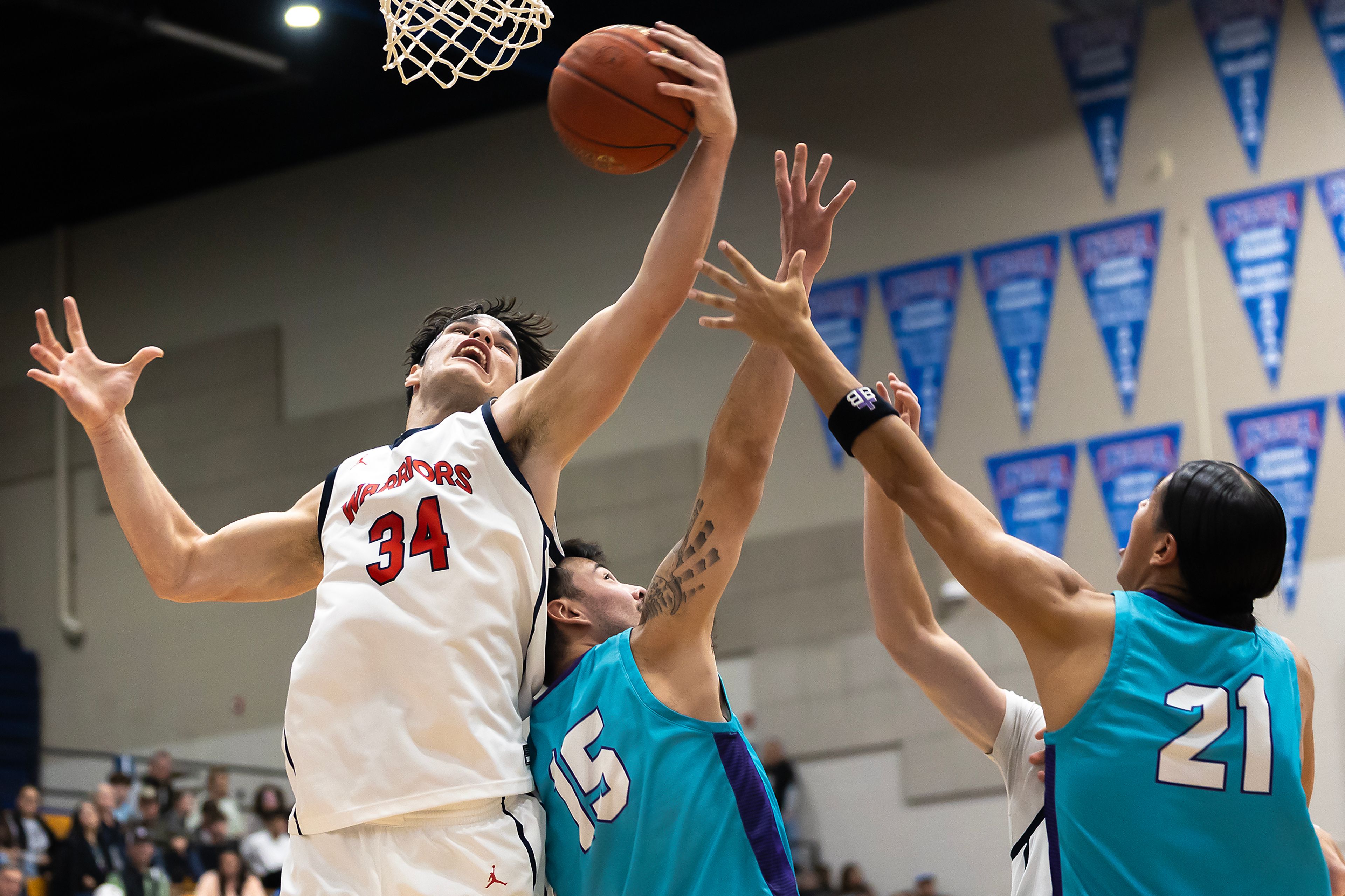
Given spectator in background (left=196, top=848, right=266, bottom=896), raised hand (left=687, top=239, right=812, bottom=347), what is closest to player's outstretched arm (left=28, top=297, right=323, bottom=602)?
raised hand (left=687, top=239, right=812, bottom=347)

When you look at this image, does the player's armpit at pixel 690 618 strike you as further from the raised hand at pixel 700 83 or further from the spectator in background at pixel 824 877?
the spectator in background at pixel 824 877

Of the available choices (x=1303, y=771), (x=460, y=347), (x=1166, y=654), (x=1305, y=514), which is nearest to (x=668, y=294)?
(x=460, y=347)

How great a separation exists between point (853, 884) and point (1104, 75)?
27.4 feet

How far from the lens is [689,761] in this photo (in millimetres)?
3271

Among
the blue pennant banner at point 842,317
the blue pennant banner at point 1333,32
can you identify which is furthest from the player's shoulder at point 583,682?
the blue pennant banner at point 1333,32

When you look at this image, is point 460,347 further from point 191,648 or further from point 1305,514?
point 191,648

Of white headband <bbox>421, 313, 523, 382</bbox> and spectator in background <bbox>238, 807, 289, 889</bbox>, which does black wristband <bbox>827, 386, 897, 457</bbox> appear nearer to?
white headband <bbox>421, 313, 523, 382</bbox>

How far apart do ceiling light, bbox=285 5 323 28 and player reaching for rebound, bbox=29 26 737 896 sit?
479 inches

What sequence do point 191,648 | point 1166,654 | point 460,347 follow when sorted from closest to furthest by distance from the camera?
point 1166,654 < point 460,347 < point 191,648

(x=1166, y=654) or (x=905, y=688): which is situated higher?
(x=1166, y=654)

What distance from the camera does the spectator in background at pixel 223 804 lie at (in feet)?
48.4

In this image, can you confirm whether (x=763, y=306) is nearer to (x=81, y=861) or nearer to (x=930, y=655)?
(x=930, y=655)

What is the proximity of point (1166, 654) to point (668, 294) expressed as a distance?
4.38ft

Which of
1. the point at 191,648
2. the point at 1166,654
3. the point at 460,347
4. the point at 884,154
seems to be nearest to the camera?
the point at 1166,654
